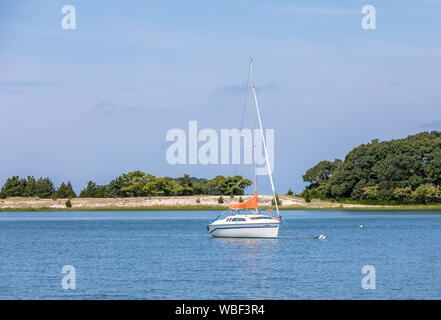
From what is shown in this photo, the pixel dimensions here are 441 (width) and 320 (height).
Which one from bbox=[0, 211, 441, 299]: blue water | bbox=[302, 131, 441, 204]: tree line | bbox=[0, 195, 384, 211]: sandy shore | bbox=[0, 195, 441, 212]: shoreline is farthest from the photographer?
bbox=[0, 195, 384, 211]: sandy shore

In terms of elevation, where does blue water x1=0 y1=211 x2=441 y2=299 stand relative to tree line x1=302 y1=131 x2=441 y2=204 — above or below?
below

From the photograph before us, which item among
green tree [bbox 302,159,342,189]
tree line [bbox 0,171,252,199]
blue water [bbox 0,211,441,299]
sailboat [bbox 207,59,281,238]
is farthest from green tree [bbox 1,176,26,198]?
sailboat [bbox 207,59,281,238]

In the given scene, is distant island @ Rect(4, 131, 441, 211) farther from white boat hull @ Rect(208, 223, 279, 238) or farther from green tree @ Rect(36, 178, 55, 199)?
white boat hull @ Rect(208, 223, 279, 238)

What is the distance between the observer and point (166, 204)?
151250 mm

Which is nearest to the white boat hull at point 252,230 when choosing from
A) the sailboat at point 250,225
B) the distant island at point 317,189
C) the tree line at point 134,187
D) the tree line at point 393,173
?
the sailboat at point 250,225

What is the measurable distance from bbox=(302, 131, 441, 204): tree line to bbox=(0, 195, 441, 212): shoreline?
93.0 inches

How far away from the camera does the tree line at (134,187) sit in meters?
160

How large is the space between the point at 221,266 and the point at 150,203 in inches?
4266

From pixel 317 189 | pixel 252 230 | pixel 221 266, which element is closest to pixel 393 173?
pixel 317 189

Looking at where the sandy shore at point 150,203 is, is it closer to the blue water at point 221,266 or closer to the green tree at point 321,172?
the green tree at point 321,172

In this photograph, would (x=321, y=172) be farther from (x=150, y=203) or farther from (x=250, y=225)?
(x=250, y=225)

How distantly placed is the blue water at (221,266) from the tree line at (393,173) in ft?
207

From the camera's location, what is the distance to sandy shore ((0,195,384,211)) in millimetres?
146000
